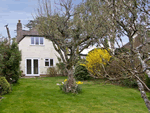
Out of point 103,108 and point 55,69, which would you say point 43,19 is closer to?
point 103,108

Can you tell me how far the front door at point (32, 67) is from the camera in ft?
73.9

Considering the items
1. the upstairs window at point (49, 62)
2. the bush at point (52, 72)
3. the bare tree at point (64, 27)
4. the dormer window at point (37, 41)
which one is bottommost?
the bush at point (52, 72)

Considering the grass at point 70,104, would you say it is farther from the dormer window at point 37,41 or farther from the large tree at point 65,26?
the dormer window at point 37,41

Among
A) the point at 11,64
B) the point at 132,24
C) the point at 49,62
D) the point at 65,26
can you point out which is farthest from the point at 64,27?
the point at 49,62

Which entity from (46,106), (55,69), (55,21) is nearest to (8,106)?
(46,106)

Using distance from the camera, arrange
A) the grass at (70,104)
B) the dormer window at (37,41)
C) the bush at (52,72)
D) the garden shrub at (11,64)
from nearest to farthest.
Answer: the grass at (70,104), the garden shrub at (11,64), the bush at (52,72), the dormer window at (37,41)

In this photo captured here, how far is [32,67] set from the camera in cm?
2248

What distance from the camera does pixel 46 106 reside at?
7891 millimetres

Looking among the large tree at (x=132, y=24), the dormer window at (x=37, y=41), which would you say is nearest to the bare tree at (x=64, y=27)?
the large tree at (x=132, y=24)

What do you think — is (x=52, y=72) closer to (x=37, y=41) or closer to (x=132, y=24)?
(x=37, y=41)

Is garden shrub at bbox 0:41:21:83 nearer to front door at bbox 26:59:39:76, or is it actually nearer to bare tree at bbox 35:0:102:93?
bare tree at bbox 35:0:102:93

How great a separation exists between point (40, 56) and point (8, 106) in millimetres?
15655

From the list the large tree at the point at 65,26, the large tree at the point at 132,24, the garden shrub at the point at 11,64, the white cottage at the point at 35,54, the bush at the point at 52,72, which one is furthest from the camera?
the white cottage at the point at 35,54

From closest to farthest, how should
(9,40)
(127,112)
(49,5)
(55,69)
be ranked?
1. (127,112)
2. (49,5)
3. (9,40)
4. (55,69)
